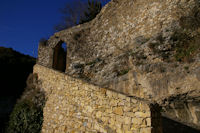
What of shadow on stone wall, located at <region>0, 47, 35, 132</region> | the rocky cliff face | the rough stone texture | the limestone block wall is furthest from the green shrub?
the rocky cliff face

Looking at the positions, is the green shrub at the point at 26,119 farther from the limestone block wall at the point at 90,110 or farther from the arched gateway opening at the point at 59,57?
the arched gateway opening at the point at 59,57

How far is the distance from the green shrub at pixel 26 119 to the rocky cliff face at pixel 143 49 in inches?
142

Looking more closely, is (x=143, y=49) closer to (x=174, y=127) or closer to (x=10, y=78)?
(x=174, y=127)

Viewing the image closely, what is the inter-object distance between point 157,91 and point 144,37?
424cm

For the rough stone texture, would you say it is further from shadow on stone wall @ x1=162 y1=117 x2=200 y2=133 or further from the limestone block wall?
the limestone block wall

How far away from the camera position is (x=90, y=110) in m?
4.39

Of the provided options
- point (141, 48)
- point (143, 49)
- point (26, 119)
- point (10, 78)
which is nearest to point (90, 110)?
point (26, 119)

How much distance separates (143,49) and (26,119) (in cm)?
682

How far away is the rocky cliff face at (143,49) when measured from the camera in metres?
5.89

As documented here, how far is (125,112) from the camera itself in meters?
3.52

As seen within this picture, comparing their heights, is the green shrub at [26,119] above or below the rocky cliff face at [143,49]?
below

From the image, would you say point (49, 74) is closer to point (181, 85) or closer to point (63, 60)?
point (181, 85)

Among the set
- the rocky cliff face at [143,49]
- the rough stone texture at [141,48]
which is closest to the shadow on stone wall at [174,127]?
the rocky cliff face at [143,49]

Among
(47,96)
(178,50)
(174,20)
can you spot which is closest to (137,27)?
(174,20)
